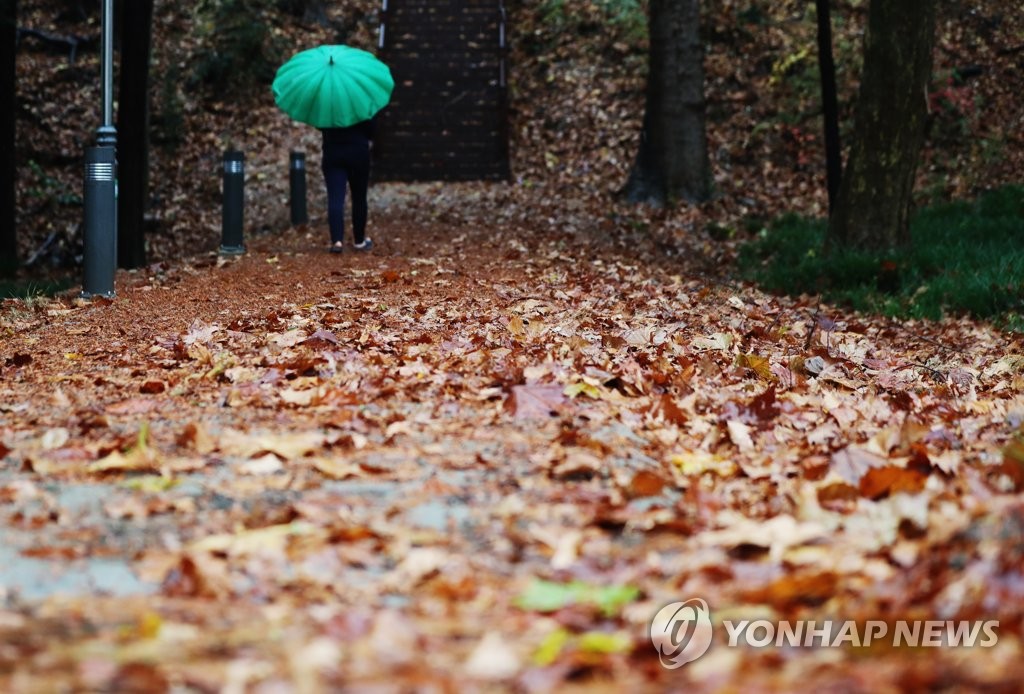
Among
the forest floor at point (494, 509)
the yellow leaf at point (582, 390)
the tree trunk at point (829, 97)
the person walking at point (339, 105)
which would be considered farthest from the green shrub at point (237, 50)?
the yellow leaf at point (582, 390)

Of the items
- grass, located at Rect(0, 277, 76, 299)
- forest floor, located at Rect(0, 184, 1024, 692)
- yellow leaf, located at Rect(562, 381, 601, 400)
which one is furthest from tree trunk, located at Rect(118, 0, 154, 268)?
yellow leaf, located at Rect(562, 381, 601, 400)

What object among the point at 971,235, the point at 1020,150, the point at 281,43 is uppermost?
the point at 281,43

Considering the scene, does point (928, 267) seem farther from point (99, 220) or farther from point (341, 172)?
point (99, 220)

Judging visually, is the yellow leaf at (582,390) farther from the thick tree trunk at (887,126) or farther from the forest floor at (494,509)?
the thick tree trunk at (887,126)

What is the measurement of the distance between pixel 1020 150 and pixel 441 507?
553 inches

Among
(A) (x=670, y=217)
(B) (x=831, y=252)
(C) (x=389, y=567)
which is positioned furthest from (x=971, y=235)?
(C) (x=389, y=567)

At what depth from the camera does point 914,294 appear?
8.89 meters

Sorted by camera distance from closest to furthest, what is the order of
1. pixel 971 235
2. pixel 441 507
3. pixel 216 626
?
pixel 216 626 → pixel 441 507 → pixel 971 235

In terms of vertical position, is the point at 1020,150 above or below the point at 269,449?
above

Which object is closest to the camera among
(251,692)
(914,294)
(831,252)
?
(251,692)

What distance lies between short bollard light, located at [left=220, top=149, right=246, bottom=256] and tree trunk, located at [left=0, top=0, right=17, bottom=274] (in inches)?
134

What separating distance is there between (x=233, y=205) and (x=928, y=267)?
6.98m

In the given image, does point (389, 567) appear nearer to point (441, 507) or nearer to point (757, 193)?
point (441, 507)

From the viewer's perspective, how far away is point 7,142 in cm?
1320
